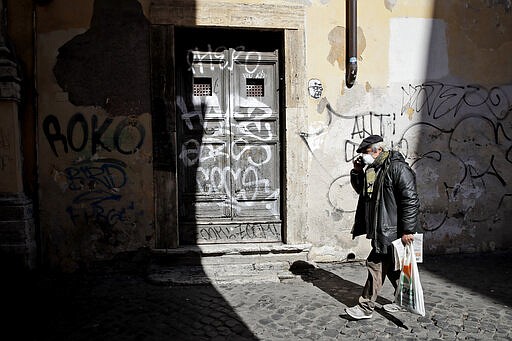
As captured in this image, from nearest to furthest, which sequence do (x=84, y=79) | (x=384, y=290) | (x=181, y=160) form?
(x=384, y=290)
(x=84, y=79)
(x=181, y=160)

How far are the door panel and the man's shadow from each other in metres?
0.60

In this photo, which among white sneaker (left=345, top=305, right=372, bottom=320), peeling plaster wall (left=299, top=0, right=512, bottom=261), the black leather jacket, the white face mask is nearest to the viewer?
the black leather jacket

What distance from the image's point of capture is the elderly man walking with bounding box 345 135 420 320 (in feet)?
11.3

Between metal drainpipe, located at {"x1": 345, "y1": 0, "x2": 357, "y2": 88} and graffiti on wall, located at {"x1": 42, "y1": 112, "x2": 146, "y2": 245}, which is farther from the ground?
metal drainpipe, located at {"x1": 345, "y1": 0, "x2": 357, "y2": 88}

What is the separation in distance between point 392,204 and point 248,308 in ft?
5.69

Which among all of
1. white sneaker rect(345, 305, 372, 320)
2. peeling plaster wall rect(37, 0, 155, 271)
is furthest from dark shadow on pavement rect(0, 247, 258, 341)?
Result: white sneaker rect(345, 305, 372, 320)

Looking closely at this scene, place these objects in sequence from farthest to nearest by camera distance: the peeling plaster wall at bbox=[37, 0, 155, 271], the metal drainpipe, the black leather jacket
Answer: the metal drainpipe
the peeling plaster wall at bbox=[37, 0, 155, 271]
the black leather jacket

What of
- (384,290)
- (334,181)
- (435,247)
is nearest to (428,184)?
(435,247)

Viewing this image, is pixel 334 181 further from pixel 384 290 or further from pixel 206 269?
pixel 206 269

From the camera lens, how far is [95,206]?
4863 mm

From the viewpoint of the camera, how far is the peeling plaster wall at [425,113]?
5238 mm

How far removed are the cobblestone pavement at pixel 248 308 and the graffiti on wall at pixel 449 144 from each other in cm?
98

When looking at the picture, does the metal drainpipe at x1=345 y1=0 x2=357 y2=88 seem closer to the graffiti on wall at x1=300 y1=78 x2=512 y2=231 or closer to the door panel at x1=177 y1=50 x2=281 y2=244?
the graffiti on wall at x1=300 y1=78 x2=512 y2=231

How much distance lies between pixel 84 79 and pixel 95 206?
5.15 feet
